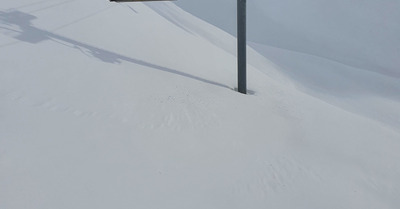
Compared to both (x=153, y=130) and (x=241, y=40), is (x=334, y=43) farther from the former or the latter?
(x=153, y=130)

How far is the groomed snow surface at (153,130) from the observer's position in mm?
3293

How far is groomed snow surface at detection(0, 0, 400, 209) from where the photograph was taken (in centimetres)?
329

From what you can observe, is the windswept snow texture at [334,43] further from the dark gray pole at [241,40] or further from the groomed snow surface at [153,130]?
the dark gray pole at [241,40]

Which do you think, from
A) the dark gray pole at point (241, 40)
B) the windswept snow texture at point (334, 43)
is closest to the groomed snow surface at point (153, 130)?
the dark gray pole at point (241, 40)

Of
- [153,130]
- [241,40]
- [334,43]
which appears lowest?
[334,43]

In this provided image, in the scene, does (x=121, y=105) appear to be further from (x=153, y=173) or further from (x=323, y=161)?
(x=323, y=161)

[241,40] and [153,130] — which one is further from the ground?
[241,40]

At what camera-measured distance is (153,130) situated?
14.3 ft

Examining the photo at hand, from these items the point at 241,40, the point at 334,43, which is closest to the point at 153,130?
the point at 241,40

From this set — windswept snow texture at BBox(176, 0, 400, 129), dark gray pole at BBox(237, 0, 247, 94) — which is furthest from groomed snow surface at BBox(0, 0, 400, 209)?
windswept snow texture at BBox(176, 0, 400, 129)

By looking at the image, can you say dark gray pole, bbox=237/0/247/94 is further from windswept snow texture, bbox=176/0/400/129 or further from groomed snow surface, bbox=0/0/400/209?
windswept snow texture, bbox=176/0/400/129

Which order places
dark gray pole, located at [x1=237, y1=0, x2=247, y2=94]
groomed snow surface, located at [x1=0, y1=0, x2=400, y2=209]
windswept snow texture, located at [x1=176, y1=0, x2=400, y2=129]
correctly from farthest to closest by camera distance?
windswept snow texture, located at [x1=176, y1=0, x2=400, y2=129], dark gray pole, located at [x1=237, y1=0, x2=247, y2=94], groomed snow surface, located at [x1=0, y1=0, x2=400, y2=209]

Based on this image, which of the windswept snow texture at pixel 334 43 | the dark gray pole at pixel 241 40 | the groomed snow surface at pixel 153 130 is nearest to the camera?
the groomed snow surface at pixel 153 130

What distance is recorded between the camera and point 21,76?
4.74 m
